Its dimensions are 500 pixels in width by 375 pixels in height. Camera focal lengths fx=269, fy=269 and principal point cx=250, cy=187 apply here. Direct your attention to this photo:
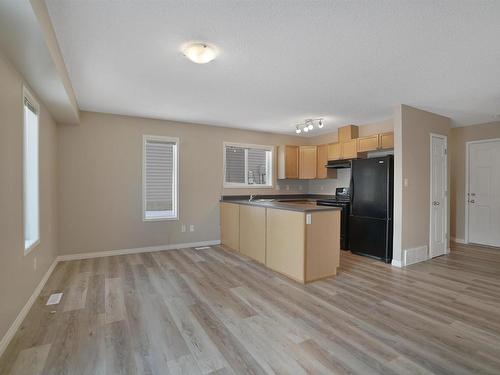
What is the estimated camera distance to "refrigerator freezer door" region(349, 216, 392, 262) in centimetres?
420

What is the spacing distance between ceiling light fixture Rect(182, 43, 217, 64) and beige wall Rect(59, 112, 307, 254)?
2762mm

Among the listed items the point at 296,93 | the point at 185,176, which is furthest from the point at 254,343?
the point at 185,176

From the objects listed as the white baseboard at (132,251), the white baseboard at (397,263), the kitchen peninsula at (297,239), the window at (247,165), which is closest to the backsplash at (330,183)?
the window at (247,165)

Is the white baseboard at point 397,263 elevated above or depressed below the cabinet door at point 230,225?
below

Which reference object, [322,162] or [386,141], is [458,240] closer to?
[386,141]

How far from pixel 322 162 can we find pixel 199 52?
4161mm

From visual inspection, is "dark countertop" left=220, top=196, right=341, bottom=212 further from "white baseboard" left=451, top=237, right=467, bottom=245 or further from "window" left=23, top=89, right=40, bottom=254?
"white baseboard" left=451, top=237, right=467, bottom=245

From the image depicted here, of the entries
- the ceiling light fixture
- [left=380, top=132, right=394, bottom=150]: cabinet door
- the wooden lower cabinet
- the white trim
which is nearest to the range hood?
[left=380, top=132, right=394, bottom=150]: cabinet door

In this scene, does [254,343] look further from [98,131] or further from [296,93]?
[98,131]

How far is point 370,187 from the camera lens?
4480 millimetres

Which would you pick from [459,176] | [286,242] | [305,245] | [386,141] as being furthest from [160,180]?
[459,176]

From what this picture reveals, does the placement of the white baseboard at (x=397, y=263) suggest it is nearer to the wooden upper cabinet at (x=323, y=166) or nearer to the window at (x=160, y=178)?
the wooden upper cabinet at (x=323, y=166)

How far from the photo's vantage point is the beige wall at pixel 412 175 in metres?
4.00

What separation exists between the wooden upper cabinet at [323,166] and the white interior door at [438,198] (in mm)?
1946
